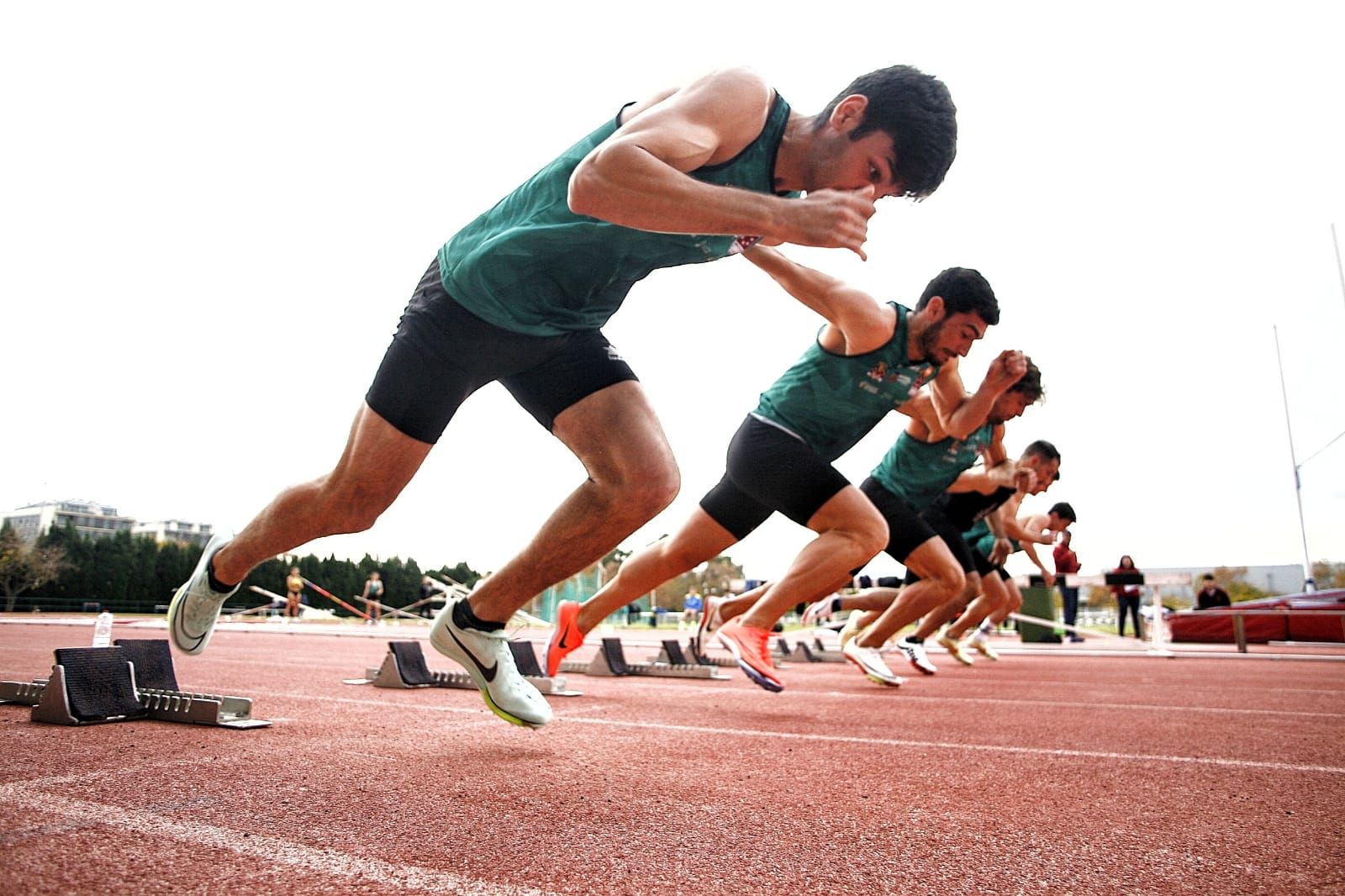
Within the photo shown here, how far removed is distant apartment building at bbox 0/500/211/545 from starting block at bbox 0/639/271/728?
2505cm

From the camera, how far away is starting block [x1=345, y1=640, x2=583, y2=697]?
457cm

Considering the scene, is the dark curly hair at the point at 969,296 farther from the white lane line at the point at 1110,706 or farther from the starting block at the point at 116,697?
the starting block at the point at 116,697

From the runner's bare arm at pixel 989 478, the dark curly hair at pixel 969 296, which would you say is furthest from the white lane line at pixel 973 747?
the runner's bare arm at pixel 989 478

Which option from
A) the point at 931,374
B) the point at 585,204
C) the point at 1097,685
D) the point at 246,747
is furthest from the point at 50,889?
the point at 1097,685

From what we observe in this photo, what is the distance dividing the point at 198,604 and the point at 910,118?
2.60m

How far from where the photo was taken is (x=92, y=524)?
42.6 meters

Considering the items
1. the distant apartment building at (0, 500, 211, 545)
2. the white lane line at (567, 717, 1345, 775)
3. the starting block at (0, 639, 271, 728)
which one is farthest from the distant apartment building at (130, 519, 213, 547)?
the white lane line at (567, 717, 1345, 775)

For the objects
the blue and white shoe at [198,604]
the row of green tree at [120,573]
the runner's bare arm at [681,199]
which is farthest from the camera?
the row of green tree at [120,573]

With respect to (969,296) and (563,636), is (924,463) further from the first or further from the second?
(563,636)

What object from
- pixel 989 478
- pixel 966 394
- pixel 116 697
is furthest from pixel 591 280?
pixel 989 478

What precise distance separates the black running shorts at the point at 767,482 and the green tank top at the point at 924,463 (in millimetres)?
1762

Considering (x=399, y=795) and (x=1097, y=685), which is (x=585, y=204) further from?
(x=1097, y=685)

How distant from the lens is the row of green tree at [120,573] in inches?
1206

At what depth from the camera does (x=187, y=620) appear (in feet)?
9.44
